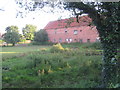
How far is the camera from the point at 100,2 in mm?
4957

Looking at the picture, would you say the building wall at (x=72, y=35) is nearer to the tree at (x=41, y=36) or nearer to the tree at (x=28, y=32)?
the tree at (x=41, y=36)

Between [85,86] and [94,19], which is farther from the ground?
[94,19]

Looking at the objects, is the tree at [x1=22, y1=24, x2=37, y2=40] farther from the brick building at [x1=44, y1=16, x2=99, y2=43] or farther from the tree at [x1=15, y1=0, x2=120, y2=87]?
the tree at [x1=15, y1=0, x2=120, y2=87]

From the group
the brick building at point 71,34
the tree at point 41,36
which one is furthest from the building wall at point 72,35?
the tree at point 41,36

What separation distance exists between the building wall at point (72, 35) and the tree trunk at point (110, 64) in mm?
31550

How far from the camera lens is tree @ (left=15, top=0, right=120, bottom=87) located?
4352 mm

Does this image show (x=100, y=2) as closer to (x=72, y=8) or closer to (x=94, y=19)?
(x=94, y=19)

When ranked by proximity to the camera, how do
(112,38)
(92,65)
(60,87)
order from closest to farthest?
(112,38) < (60,87) < (92,65)

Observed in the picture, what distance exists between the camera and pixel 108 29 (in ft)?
15.2

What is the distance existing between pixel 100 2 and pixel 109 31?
4.05ft

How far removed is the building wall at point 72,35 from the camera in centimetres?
3872

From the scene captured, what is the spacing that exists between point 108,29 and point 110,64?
1.28 m

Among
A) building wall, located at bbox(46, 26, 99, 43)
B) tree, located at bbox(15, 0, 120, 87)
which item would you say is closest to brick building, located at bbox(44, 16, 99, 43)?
building wall, located at bbox(46, 26, 99, 43)

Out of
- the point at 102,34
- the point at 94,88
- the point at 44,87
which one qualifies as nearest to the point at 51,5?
the point at 102,34
